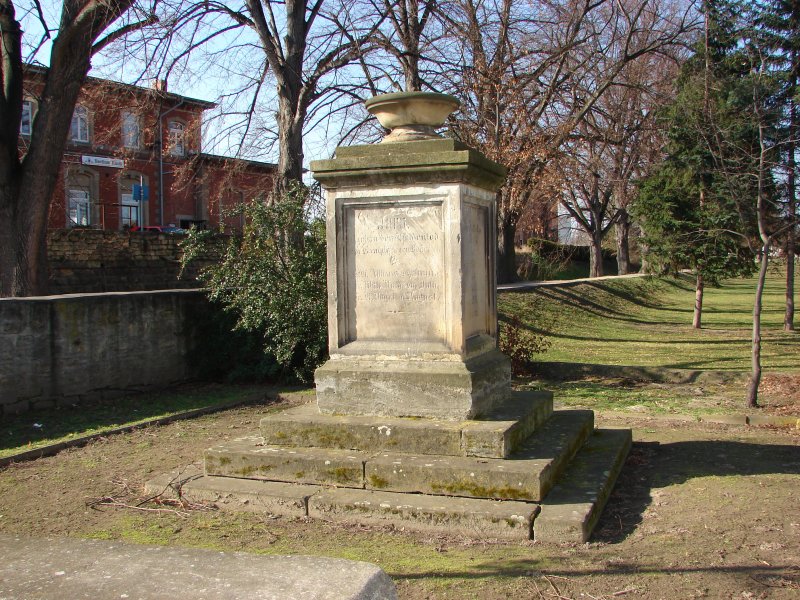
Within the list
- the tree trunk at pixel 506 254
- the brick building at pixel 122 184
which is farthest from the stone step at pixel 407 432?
the brick building at pixel 122 184

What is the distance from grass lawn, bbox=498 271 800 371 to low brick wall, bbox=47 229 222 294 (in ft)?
34.0

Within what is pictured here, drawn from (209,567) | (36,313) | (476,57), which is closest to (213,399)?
(36,313)

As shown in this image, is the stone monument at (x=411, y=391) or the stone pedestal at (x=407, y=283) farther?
the stone pedestal at (x=407, y=283)

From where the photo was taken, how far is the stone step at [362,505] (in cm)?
472

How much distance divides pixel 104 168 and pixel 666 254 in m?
25.9

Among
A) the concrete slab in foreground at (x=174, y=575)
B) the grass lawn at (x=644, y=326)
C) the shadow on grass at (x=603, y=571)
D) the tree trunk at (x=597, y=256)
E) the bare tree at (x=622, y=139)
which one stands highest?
the bare tree at (x=622, y=139)

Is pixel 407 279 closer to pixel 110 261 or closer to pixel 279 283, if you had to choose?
pixel 279 283

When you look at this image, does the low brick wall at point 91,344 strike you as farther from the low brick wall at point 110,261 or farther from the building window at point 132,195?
the building window at point 132,195

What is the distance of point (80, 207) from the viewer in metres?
33.7

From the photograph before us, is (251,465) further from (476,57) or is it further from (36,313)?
→ (476,57)

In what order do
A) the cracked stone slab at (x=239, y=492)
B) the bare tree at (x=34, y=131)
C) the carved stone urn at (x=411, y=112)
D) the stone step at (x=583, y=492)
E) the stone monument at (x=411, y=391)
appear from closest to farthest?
the stone step at (x=583, y=492) → the stone monument at (x=411, y=391) → the cracked stone slab at (x=239, y=492) → the carved stone urn at (x=411, y=112) → the bare tree at (x=34, y=131)

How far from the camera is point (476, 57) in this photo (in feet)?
53.7

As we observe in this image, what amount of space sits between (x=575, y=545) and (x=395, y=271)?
8.29 ft

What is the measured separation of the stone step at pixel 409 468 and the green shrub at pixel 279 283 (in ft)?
15.5
